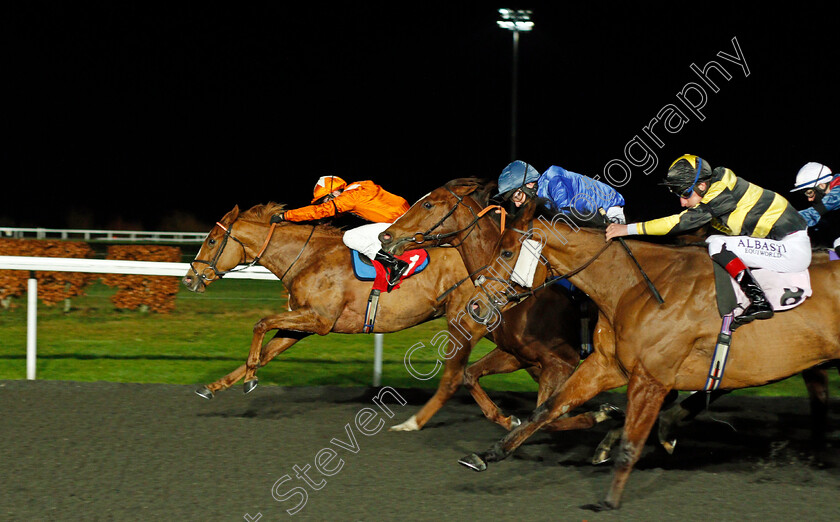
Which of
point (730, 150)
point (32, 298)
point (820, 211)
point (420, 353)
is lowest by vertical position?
point (420, 353)

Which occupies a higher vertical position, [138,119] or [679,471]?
[138,119]

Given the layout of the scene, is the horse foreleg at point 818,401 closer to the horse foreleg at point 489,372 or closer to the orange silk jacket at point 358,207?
the horse foreleg at point 489,372

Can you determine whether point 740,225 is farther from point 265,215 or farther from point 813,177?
point 265,215

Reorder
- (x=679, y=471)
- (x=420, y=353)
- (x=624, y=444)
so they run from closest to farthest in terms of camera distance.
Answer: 1. (x=624, y=444)
2. (x=679, y=471)
3. (x=420, y=353)

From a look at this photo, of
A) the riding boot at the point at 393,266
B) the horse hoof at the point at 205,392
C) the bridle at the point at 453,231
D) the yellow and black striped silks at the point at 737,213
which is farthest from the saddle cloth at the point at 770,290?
the horse hoof at the point at 205,392

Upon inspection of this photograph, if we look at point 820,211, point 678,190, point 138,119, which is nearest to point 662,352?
point 678,190

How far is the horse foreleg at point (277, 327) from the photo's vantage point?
536cm

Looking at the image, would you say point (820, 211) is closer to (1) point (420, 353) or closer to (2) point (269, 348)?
(2) point (269, 348)

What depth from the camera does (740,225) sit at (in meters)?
4.11

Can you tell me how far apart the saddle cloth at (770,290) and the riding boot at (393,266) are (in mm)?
2263

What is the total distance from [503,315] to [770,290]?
1624 mm

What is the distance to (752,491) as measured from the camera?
13.1 ft

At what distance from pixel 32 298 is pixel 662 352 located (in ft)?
16.5

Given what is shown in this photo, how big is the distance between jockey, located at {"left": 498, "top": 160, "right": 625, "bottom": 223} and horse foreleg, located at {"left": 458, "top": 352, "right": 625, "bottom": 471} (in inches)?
43.9
